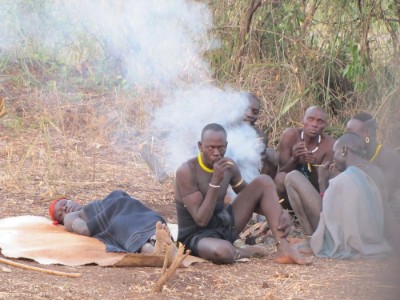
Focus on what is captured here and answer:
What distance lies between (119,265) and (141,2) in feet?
10.8

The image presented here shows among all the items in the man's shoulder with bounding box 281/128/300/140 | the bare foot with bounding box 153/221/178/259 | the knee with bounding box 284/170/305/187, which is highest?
the man's shoulder with bounding box 281/128/300/140

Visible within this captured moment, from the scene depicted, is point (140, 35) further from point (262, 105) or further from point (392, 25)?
point (392, 25)

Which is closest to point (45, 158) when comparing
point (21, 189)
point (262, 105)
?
point (21, 189)

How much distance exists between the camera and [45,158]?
24.3ft

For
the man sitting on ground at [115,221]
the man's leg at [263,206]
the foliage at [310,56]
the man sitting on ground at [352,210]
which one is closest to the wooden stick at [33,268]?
the man sitting on ground at [115,221]

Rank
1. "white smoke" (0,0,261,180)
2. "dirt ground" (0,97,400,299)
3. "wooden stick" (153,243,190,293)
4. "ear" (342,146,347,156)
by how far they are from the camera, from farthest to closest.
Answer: "white smoke" (0,0,261,180) → "ear" (342,146,347,156) → "dirt ground" (0,97,400,299) → "wooden stick" (153,243,190,293)

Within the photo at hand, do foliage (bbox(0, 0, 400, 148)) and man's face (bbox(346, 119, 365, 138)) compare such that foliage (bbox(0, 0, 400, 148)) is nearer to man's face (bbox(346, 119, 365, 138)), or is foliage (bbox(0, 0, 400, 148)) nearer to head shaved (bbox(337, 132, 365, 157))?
man's face (bbox(346, 119, 365, 138))

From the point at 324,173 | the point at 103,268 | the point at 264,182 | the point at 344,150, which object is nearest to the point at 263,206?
the point at 264,182

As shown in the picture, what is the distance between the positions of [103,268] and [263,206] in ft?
3.48

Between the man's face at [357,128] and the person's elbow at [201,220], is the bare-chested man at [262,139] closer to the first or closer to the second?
the man's face at [357,128]

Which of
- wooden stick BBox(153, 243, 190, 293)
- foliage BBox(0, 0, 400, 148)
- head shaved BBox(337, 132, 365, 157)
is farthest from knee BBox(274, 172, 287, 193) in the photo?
wooden stick BBox(153, 243, 190, 293)

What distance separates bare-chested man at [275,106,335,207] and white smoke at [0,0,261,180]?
0.25 meters

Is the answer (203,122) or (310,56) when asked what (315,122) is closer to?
(203,122)

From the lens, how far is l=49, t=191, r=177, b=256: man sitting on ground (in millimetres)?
5012
